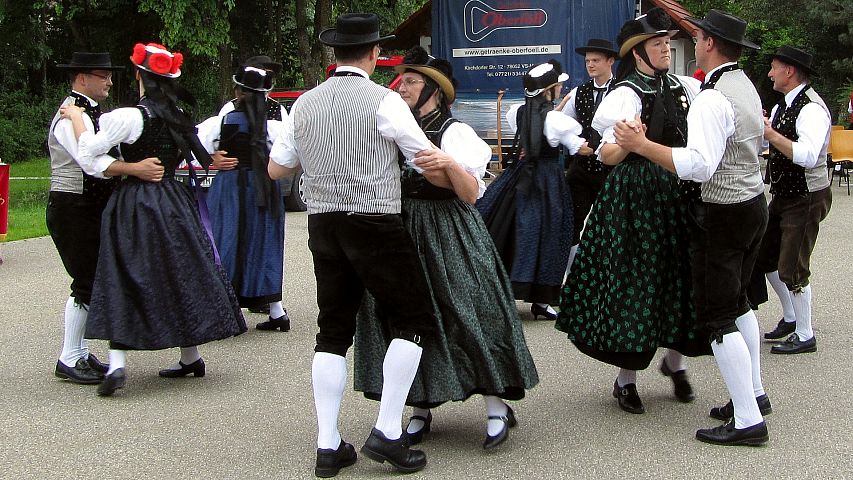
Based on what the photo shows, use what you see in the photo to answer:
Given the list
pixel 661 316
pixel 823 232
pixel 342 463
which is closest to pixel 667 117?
pixel 661 316

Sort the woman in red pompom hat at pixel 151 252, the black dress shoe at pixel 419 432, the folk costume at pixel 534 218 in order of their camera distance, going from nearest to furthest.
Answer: the black dress shoe at pixel 419 432 < the woman in red pompom hat at pixel 151 252 < the folk costume at pixel 534 218

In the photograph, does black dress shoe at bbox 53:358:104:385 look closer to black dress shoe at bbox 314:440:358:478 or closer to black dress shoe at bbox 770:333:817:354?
black dress shoe at bbox 314:440:358:478

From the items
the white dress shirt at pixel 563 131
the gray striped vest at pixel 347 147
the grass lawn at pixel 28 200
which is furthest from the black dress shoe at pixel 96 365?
the grass lawn at pixel 28 200

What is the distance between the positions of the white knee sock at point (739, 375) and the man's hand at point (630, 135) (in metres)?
0.90

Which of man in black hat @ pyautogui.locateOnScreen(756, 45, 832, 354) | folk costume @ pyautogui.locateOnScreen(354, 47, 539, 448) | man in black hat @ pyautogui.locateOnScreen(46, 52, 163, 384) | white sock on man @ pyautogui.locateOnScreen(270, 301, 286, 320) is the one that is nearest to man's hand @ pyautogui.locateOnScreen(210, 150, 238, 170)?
white sock on man @ pyautogui.locateOnScreen(270, 301, 286, 320)

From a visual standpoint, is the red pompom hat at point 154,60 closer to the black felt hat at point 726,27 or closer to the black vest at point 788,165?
the black felt hat at point 726,27

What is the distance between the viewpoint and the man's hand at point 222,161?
6.98 metres

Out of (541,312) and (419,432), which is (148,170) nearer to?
(419,432)

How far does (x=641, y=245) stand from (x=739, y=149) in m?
0.64

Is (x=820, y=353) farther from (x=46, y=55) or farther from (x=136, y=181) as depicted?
(x=46, y=55)

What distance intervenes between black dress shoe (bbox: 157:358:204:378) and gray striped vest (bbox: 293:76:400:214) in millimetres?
2172

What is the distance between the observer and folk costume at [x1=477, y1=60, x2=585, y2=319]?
7.23 m

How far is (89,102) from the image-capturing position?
599cm

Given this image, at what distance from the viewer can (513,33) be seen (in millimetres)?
15719
